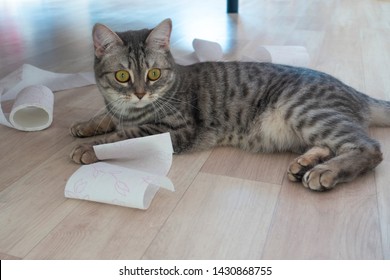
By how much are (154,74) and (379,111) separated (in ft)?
3.12

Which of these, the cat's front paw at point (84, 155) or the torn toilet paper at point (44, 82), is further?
the torn toilet paper at point (44, 82)

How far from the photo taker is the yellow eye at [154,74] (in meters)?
1.41

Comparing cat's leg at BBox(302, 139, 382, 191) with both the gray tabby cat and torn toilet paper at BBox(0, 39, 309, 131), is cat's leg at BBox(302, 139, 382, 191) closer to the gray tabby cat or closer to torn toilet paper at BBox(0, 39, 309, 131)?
the gray tabby cat

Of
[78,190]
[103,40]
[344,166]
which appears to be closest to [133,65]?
[103,40]

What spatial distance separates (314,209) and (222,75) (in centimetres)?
77

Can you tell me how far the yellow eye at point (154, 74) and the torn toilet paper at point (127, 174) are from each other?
0.27m

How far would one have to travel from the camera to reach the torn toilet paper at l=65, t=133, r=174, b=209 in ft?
3.66

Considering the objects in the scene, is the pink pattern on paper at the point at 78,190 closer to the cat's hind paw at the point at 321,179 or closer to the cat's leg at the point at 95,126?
the cat's leg at the point at 95,126

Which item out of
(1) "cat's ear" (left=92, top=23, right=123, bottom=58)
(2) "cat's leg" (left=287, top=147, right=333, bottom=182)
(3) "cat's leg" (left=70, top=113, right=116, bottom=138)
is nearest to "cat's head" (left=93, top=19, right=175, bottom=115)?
(1) "cat's ear" (left=92, top=23, right=123, bottom=58)

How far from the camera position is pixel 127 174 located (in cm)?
118

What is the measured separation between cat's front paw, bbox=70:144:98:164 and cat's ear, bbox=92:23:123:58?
37 cm

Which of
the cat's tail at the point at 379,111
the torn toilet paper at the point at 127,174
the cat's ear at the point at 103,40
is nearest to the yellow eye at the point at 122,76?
the cat's ear at the point at 103,40

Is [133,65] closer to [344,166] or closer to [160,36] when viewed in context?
[160,36]
